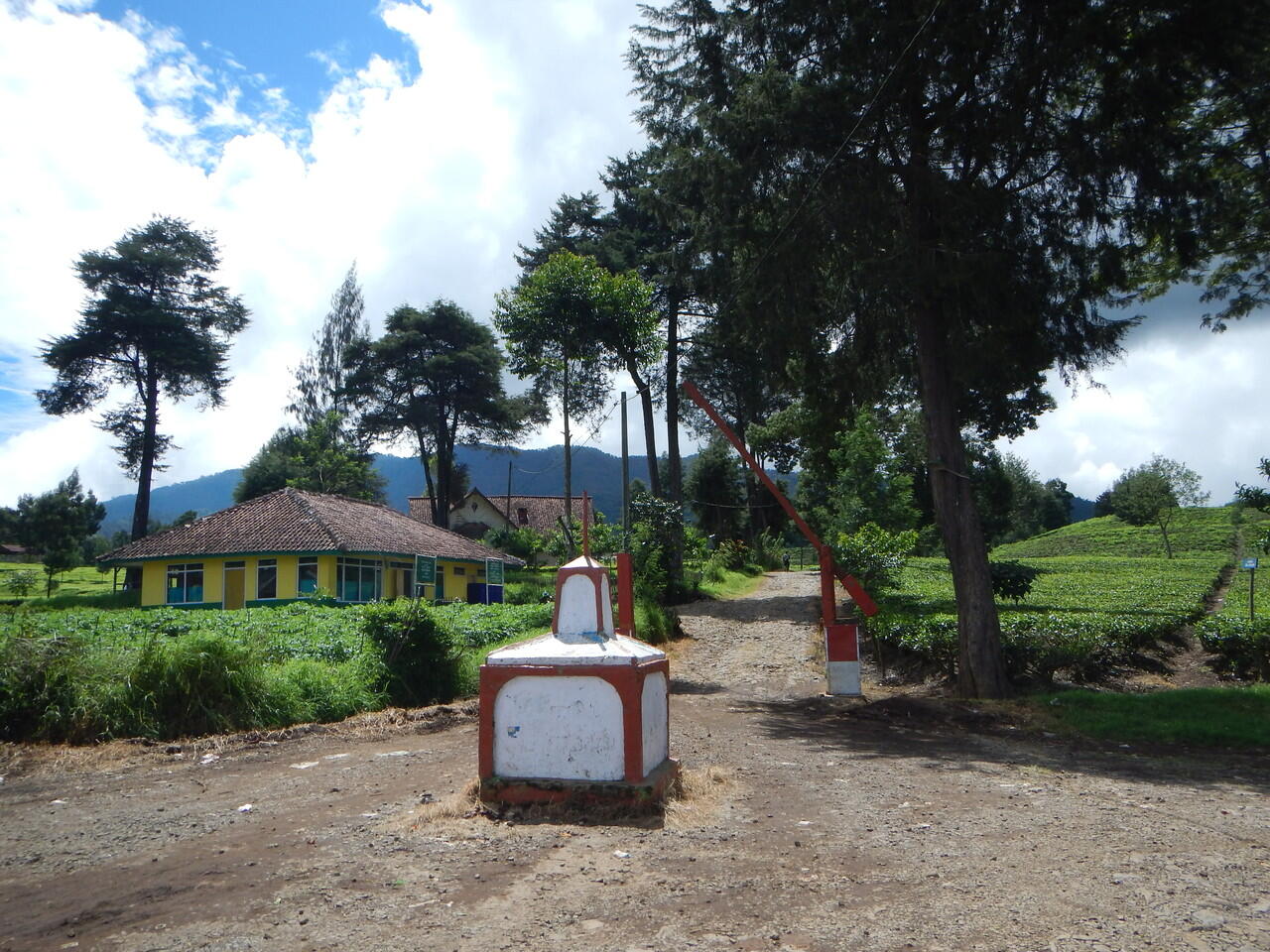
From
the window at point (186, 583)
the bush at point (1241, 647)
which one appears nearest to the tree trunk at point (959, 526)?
the bush at point (1241, 647)

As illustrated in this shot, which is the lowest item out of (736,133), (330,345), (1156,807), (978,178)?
(1156,807)

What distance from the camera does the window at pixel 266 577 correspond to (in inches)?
1396

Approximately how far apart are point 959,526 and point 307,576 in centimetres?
2744

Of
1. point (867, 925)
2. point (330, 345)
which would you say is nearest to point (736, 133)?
point (867, 925)

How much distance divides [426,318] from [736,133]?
4298 centimetres

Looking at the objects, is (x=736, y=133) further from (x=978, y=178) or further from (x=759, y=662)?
(x=759, y=662)

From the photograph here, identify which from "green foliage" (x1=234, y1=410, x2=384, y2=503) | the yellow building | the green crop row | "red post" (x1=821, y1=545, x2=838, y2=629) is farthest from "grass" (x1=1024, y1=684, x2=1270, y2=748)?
"green foliage" (x1=234, y1=410, x2=384, y2=503)

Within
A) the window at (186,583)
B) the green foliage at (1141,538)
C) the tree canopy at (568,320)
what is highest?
the tree canopy at (568,320)

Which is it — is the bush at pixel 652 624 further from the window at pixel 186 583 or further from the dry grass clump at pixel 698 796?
the window at pixel 186 583

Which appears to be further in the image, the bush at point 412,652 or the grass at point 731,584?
the grass at point 731,584

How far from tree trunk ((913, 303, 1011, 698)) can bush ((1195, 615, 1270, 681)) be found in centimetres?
413

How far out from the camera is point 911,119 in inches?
561

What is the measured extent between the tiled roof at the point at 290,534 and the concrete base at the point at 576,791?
28.8m

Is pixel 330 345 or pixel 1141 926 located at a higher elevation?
pixel 330 345
